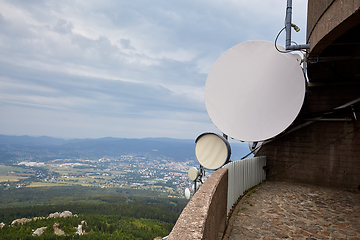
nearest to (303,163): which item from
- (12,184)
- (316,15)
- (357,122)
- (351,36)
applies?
(357,122)

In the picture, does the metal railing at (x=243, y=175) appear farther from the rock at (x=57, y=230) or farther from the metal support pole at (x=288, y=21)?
the rock at (x=57, y=230)

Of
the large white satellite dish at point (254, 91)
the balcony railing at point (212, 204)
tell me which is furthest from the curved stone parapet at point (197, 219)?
the large white satellite dish at point (254, 91)

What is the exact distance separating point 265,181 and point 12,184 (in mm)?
158956

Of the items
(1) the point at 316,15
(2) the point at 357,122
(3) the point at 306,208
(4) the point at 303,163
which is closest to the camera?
(1) the point at 316,15

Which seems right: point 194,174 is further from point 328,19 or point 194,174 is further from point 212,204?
point 328,19

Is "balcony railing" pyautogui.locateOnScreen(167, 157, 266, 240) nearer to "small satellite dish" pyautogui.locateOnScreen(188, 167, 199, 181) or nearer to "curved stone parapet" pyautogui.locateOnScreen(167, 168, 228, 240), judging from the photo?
"curved stone parapet" pyautogui.locateOnScreen(167, 168, 228, 240)

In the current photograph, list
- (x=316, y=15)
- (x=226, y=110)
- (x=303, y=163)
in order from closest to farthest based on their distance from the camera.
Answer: (x=316, y=15) < (x=226, y=110) < (x=303, y=163)

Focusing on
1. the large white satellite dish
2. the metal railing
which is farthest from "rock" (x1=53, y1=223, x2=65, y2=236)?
the large white satellite dish

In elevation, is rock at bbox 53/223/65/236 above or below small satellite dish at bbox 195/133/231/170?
below

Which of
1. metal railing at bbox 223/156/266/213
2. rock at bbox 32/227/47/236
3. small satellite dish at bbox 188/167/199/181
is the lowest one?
rock at bbox 32/227/47/236

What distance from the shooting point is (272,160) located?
36.5 feet

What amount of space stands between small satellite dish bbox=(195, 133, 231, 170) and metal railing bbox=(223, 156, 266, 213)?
1.22 meters

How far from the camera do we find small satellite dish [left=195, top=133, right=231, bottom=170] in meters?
9.73

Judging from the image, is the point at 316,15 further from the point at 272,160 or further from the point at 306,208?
the point at 272,160
